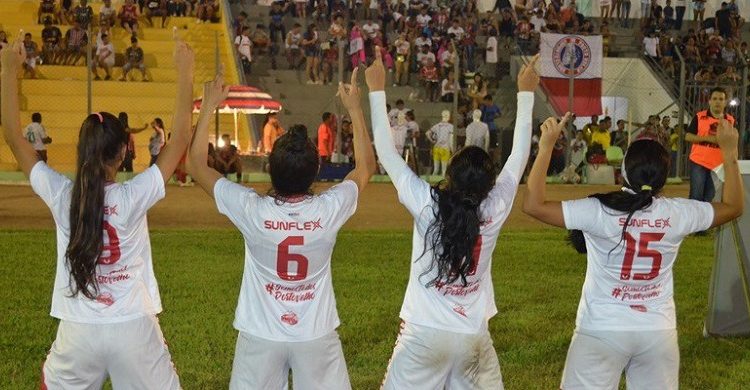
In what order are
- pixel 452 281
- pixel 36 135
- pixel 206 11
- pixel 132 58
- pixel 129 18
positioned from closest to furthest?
pixel 452 281, pixel 36 135, pixel 132 58, pixel 129 18, pixel 206 11

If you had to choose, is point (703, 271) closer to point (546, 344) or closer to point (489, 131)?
point (546, 344)

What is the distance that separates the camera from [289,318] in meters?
4.49

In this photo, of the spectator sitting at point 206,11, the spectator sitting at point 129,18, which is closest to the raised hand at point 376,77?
the spectator sitting at point 129,18

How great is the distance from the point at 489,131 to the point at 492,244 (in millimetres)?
21275

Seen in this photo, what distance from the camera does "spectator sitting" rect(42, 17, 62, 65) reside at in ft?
92.6

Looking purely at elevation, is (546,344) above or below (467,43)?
below

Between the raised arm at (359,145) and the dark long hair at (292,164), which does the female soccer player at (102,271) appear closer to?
the dark long hair at (292,164)

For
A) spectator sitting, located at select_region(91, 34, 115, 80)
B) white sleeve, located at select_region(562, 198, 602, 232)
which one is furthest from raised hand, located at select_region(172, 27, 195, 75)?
spectator sitting, located at select_region(91, 34, 115, 80)

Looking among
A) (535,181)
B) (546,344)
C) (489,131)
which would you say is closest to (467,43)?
(489,131)

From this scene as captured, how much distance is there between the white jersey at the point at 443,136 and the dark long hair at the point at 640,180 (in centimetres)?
1994

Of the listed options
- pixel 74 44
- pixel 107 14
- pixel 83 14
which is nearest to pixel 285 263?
pixel 74 44

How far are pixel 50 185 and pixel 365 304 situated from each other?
4995 mm

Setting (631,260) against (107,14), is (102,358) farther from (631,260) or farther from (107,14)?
(107,14)

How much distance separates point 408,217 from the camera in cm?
1656
